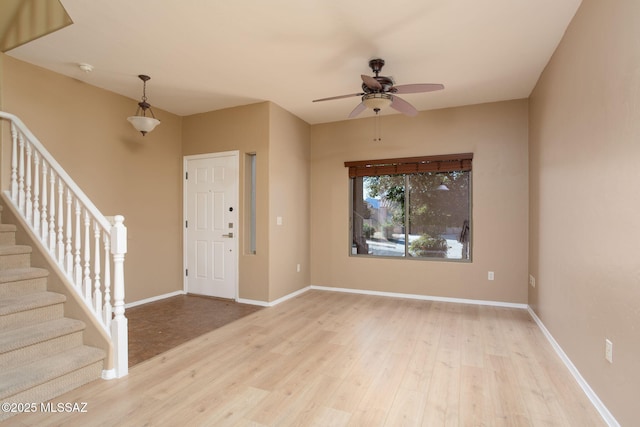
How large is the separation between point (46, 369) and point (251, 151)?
3.23 m

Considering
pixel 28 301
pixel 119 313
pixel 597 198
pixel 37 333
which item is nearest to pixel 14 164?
pixel 28 301

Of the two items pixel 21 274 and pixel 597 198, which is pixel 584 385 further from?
pixel 21 274

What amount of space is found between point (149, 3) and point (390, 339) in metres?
3.57

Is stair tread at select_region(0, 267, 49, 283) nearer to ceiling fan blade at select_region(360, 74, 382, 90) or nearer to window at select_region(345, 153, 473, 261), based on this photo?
ceiling fan blade at select_region(360, 74, 382, 90)

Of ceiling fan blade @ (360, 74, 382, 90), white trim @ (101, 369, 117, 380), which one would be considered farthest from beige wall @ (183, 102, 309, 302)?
white trim @ (101, 369, 117, 380)

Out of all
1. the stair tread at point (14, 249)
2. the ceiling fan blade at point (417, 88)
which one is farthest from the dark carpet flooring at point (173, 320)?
the ceiling fan blade at point (417, 88)

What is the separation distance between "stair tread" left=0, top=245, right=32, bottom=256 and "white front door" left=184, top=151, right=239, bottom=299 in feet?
7.57

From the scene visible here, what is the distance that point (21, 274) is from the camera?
2617 millimetres

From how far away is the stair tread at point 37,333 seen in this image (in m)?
2.21

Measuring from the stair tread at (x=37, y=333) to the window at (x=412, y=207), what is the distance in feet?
12.5

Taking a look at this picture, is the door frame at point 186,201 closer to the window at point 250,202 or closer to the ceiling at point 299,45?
the window at point 250,202

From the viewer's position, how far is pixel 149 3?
2.47m

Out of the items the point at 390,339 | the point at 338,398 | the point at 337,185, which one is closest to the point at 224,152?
the point at 337,185

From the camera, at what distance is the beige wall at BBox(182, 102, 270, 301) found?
4.57 metres
